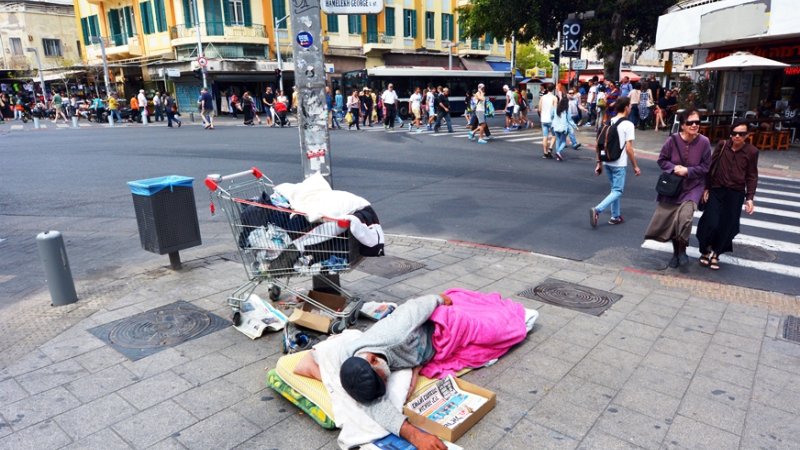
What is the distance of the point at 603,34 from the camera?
24812 mm

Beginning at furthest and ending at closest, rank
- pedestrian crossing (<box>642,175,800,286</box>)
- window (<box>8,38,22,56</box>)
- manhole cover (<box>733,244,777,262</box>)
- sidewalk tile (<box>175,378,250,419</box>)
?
window (<box>8,38,22,56</box>) < manhole cover (<box>733,244,777,262</box>) < pedestrian crossing (<box>642,175,800,286</box>) < sidewalk tile (<box>175,378,250,419</box>)

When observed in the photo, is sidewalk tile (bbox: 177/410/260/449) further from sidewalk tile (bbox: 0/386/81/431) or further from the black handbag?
the black handbag

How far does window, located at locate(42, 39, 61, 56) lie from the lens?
52397mm

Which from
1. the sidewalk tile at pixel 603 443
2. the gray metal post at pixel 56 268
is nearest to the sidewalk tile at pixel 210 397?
the sidewalk tile at pixel 603 443

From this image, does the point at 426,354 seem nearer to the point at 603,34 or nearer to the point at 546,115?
the point at 546,115

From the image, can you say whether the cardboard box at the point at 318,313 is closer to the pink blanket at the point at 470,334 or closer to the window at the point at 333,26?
the pink blanket at the point at 470,334

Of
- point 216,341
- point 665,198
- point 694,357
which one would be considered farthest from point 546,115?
point 216,341

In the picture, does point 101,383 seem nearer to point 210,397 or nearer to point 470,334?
point 210,397

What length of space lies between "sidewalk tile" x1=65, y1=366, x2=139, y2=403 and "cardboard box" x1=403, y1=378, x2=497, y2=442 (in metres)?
2.08

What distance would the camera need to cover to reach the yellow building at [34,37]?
163ft

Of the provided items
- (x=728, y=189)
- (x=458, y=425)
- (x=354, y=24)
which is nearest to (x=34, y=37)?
(x=354, y=24)

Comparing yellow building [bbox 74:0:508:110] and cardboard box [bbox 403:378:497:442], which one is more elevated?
yellow building [bbox 74:0:508:110]

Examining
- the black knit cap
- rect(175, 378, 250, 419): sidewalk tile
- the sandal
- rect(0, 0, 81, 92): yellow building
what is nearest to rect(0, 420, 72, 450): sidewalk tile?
rect(175, 378, 250, 419): sidewalk tile

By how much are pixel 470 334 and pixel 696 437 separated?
5.01 feet
